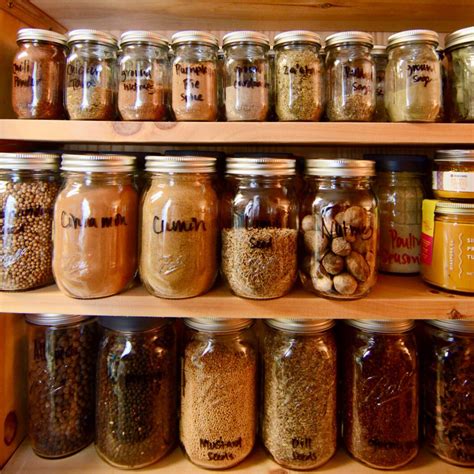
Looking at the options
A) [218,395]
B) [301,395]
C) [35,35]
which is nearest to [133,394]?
[218,395]

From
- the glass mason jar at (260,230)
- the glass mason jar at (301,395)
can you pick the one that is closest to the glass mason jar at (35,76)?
the glass mason jar at (260,230)

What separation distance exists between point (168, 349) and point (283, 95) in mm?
524

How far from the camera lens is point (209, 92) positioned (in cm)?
73

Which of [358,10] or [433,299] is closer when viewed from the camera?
[433,299]

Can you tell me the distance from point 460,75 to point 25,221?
832mm

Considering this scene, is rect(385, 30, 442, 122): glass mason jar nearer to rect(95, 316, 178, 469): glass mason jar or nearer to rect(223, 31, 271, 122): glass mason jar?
rect(223, 31, 271, 122): glass mason jar

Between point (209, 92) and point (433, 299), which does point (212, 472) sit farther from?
point (209, 92)

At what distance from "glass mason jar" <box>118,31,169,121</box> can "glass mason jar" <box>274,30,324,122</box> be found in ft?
0.71

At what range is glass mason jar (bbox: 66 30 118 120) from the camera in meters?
0.74

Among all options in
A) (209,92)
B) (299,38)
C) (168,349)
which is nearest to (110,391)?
(168,349)

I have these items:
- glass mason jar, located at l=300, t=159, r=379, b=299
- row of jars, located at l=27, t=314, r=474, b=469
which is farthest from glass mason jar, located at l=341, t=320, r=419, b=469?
glass mason jar, located at l=300, t=159, r=379, b=299

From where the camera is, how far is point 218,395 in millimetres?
753

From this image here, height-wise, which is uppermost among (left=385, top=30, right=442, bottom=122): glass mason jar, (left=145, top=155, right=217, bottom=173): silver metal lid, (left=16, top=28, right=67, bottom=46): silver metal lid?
(left=16, top=28, right=67, bottom=46): silver metal lid

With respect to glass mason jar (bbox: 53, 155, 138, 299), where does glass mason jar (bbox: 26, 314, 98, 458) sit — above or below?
below
